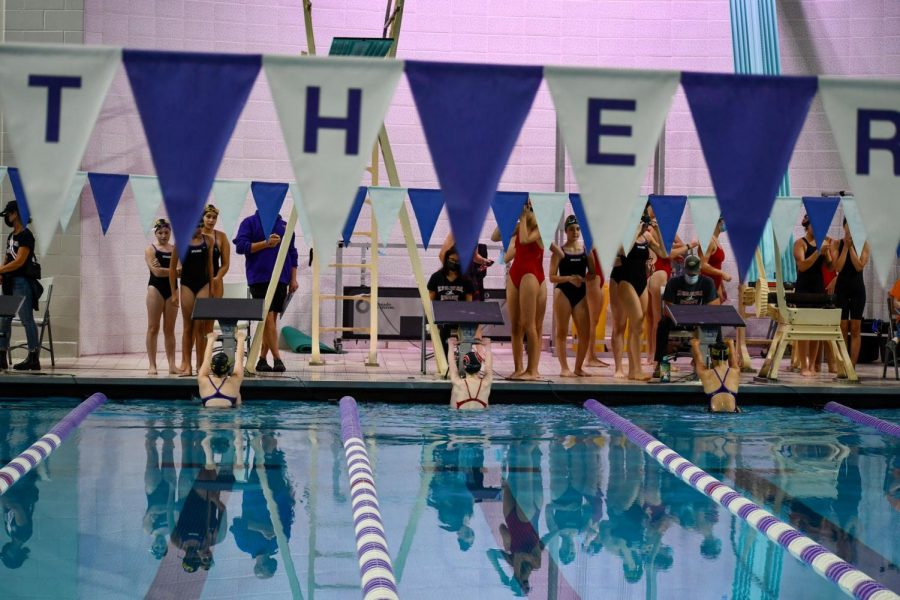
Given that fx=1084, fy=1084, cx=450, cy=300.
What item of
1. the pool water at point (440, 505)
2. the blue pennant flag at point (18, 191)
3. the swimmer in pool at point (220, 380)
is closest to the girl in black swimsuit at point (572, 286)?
the pool water at point (440, 505)

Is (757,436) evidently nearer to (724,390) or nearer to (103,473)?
(724,390)

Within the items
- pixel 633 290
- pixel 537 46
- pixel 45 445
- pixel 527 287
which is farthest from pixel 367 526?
pixel 537 46

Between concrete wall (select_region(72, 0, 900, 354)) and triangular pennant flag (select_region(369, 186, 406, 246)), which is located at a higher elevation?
concrete wall (select_region(72, 0, 900, 354))

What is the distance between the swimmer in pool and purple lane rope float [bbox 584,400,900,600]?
10.4ft

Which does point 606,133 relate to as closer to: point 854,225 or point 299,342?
point 854,225

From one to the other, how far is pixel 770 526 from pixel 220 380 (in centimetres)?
486

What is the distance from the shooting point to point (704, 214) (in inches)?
356

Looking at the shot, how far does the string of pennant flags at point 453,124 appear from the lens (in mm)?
3678

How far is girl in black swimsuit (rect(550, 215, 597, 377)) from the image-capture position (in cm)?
977

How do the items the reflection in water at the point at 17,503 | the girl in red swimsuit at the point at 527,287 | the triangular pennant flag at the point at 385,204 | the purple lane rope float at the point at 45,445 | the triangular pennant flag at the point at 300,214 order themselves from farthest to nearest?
the girl in red swimsuit at the point at 527,287
the triangular pennant flag at the point at 385,204
the triangular pennant flag at the point at 300,214
the purple lane rope float at the point at 45,445
the reflection in water at the point at 17,503

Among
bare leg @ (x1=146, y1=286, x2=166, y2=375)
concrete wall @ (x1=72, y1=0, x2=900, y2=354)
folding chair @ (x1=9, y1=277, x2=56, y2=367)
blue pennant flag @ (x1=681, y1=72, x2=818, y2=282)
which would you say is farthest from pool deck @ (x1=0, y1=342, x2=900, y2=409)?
blue pennant flag @ (x1=681, y1=72, x2=818, y2=282)

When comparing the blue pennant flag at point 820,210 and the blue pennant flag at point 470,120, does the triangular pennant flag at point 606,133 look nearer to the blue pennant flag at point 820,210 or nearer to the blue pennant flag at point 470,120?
the blue pennant flag at point 470,120

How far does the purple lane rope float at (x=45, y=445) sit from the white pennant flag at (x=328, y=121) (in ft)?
10.1

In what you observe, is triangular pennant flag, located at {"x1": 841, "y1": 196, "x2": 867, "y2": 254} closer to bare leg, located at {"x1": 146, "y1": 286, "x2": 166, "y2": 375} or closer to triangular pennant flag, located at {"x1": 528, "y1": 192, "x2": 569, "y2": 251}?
triangular pennant flag, located at {"x1": 528, "y1": 192, "x2": 569, "y2": 251}
